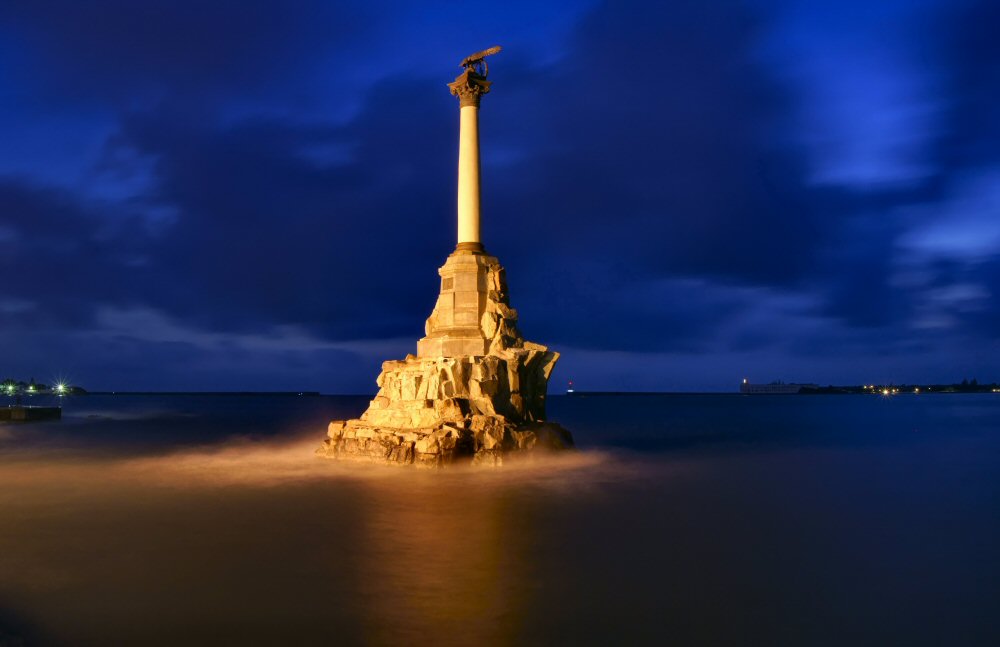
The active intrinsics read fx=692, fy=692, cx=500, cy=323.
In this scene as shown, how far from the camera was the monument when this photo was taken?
760 inches

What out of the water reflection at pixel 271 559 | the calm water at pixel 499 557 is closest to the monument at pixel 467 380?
the calm water at pixel 499 557

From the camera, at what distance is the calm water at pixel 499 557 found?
7.08 metres

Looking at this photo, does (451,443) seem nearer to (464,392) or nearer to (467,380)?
(464,392)

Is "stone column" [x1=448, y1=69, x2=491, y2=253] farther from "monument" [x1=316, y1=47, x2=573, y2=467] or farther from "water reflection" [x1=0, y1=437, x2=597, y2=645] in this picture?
"water reflection" [x1=0, y1=437, x2=597, y2=645]

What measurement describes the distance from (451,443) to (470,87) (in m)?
11.8

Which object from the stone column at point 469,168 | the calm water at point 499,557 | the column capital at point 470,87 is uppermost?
the column capital at point 470,87

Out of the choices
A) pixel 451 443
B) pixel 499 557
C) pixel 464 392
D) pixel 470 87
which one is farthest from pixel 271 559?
pixel 470 87

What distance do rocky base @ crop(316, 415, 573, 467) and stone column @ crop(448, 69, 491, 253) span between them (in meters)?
6.21

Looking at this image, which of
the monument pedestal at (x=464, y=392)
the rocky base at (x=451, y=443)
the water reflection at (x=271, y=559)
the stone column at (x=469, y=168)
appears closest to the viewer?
the water reflection at (x=271, y=559)

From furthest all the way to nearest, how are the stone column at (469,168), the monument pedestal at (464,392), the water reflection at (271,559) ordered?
the stone column at (469,168)
the monument pedestal at (464,392)
the water reflection at (271,559)

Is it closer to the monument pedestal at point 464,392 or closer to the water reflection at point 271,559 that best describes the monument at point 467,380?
the monument pedestal at point 464,392

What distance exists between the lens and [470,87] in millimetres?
22750

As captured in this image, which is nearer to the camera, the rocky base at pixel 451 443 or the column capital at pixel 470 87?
the rocky base at pixel 451 443

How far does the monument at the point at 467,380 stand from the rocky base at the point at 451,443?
0.09 feet
